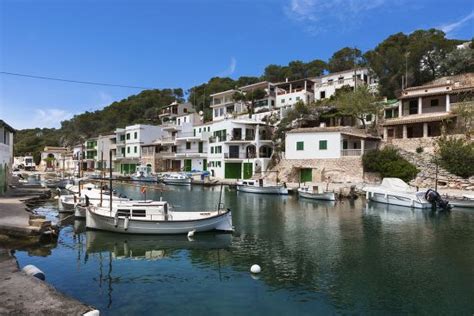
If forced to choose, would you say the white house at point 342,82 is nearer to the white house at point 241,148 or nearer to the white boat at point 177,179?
the white house at point 241,148

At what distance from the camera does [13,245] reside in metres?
18.1

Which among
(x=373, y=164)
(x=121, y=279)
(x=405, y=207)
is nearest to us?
(x=121, y=279)

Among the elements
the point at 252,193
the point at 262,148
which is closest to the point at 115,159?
the point at 262,148

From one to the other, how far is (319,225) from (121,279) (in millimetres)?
14698

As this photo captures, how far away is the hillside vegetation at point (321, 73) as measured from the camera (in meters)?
58.2

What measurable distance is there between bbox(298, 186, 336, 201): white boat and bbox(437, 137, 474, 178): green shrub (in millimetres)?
13557

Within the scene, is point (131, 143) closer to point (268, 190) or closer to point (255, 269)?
A: point (268, 190)

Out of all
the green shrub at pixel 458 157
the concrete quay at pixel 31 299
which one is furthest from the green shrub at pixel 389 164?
the concrete quay at pixel 31 299

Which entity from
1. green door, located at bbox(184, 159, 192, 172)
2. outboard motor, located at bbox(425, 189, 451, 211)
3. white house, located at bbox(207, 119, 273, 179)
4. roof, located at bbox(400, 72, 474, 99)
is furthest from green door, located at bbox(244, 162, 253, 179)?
outboard motor, located at bbox(425, 189, 451, 211)

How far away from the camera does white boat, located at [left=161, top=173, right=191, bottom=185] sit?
57688 mm

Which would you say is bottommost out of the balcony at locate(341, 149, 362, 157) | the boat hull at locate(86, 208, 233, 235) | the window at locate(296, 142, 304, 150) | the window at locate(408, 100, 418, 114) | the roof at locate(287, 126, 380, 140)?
the boat hull at locate(86, 208, 233, 235)

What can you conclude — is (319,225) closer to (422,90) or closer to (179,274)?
(179,274)

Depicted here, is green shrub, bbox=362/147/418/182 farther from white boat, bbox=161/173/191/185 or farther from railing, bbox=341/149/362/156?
white boat, bbox=161/173/191/185

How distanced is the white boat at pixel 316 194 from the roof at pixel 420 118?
56.2 ft
